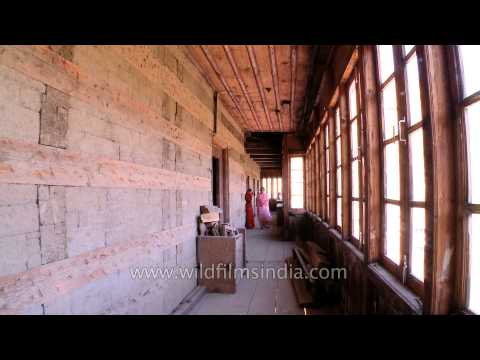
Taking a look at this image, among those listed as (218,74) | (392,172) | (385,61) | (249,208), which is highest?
(218,74)

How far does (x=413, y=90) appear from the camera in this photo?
5.82 ft

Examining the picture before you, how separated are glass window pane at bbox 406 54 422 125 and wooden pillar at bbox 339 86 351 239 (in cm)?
179

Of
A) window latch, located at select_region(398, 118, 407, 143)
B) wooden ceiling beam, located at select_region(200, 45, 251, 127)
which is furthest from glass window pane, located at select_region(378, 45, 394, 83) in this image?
wooden ceiling beam, located at select_region(200, 45, 251, 127)

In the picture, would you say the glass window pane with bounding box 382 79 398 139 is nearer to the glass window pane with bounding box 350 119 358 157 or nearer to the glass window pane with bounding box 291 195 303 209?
the glass window pane with bounding box 350 119 358 157

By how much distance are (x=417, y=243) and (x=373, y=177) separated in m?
0.76

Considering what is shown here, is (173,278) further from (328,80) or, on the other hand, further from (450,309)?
(328,80)

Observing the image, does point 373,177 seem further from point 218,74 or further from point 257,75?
point 218,74

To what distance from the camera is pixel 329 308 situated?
12.3ft

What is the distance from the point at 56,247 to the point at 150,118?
1.66 meters

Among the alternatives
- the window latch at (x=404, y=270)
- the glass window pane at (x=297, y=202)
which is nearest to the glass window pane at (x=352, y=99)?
the window latch at (x=404, y=270)

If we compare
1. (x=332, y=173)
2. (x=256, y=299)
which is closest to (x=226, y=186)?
(x=332, y=173)

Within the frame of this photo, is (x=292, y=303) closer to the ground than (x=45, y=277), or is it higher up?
closer to the ground

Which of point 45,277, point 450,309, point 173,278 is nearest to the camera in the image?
point 450,309
